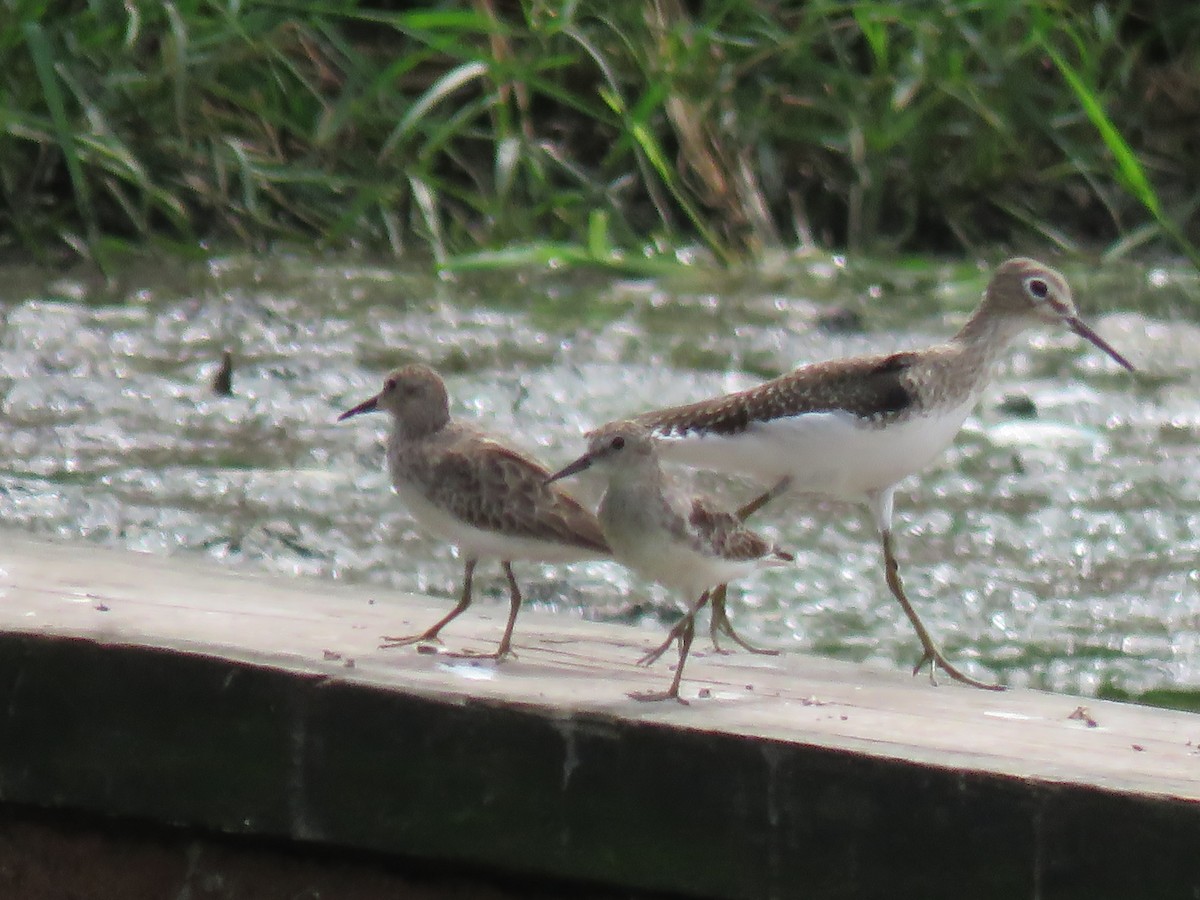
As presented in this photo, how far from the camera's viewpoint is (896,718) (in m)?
3.52

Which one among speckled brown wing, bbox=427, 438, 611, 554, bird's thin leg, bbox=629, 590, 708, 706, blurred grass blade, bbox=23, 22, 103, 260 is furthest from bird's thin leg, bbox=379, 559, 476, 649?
blurred grass blade, bbox=23, 22, 103, 260

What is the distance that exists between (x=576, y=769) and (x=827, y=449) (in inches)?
72.9

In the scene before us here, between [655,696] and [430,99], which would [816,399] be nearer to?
[655,696]

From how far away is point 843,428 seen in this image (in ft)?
16.3

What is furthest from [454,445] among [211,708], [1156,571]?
[1156,571]

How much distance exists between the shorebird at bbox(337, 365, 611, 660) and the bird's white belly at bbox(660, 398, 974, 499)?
67cm

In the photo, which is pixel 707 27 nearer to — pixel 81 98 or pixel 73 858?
pixel 81 98

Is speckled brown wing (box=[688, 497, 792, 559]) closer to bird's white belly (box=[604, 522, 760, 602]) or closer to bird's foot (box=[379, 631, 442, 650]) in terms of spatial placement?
bird's white belly (box=[604, 522, 760, 602])

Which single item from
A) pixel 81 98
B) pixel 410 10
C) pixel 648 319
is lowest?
pixel 648 319

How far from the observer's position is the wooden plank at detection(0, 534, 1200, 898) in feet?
10.3

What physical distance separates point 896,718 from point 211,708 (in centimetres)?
107

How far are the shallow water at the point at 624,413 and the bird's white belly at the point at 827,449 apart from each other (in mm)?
172

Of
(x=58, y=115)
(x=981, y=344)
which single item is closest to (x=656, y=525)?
(x=981, y=344)

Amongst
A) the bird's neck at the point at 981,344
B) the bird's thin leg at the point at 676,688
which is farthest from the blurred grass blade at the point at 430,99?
the bird's thin leg at the point at 676,688
